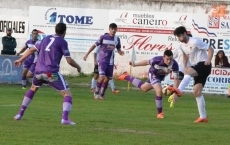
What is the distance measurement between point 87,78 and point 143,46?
2929 millimetres

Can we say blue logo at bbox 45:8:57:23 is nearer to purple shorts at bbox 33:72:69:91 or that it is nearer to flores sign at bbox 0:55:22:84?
flores sign at bbox 0:55:22:84

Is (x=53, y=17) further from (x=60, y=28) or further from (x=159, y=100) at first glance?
(x=60, y=28)

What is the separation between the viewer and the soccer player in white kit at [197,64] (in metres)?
17.3

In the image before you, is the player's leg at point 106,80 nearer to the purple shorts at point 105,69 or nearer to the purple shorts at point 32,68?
the purple shorts at point 105,69

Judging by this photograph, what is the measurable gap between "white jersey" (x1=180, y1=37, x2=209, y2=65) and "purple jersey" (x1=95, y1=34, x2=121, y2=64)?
24.1 ft

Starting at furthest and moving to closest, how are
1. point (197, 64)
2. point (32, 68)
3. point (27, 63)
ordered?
point (27, 63) < point (32, 68) < point (197, 64)

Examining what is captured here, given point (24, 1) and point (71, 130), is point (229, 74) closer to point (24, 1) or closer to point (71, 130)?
point (24, 1)

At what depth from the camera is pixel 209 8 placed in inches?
1449

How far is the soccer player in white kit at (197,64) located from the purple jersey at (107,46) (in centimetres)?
730

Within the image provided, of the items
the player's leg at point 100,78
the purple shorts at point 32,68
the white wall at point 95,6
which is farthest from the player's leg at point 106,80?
the white wall at point 95,6

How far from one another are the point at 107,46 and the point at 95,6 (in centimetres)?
1277

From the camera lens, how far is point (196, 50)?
694 inches

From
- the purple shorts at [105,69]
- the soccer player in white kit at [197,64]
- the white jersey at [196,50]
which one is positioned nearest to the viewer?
the soccer player in white kit at [197,64]

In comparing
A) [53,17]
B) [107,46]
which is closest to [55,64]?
[107,46]
